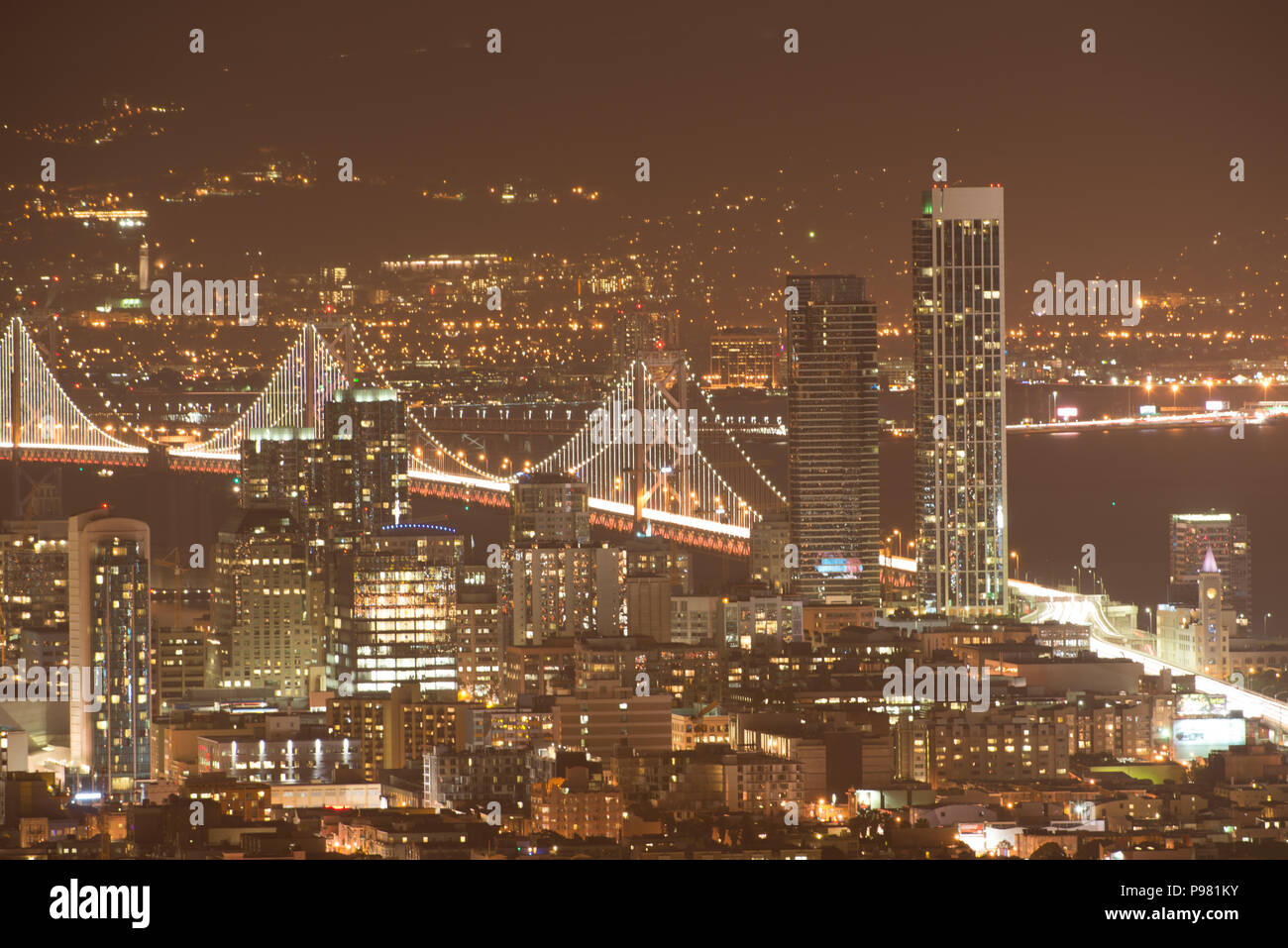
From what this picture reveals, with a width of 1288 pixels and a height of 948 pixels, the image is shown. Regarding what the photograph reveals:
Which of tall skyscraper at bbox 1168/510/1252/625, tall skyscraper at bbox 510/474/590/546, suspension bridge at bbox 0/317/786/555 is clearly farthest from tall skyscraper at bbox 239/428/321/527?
tall skyscraper at bbox 1168/510/1252/625

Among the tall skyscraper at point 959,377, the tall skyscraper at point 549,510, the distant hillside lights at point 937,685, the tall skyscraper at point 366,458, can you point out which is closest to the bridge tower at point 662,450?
the tall skyscraper at point 549,510

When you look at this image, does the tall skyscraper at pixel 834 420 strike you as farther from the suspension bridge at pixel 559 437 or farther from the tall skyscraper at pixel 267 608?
the tall skyscraper at pixel 267 608

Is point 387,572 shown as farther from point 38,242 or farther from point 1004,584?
point 1004,584

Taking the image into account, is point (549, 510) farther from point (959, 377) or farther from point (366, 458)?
point (959, 377)

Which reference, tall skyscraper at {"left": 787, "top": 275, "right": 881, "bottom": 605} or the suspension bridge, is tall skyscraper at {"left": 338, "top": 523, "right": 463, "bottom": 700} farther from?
tall skyscraper at {"left": 787, "top": 275, "right": 881, "bottom": 605}
